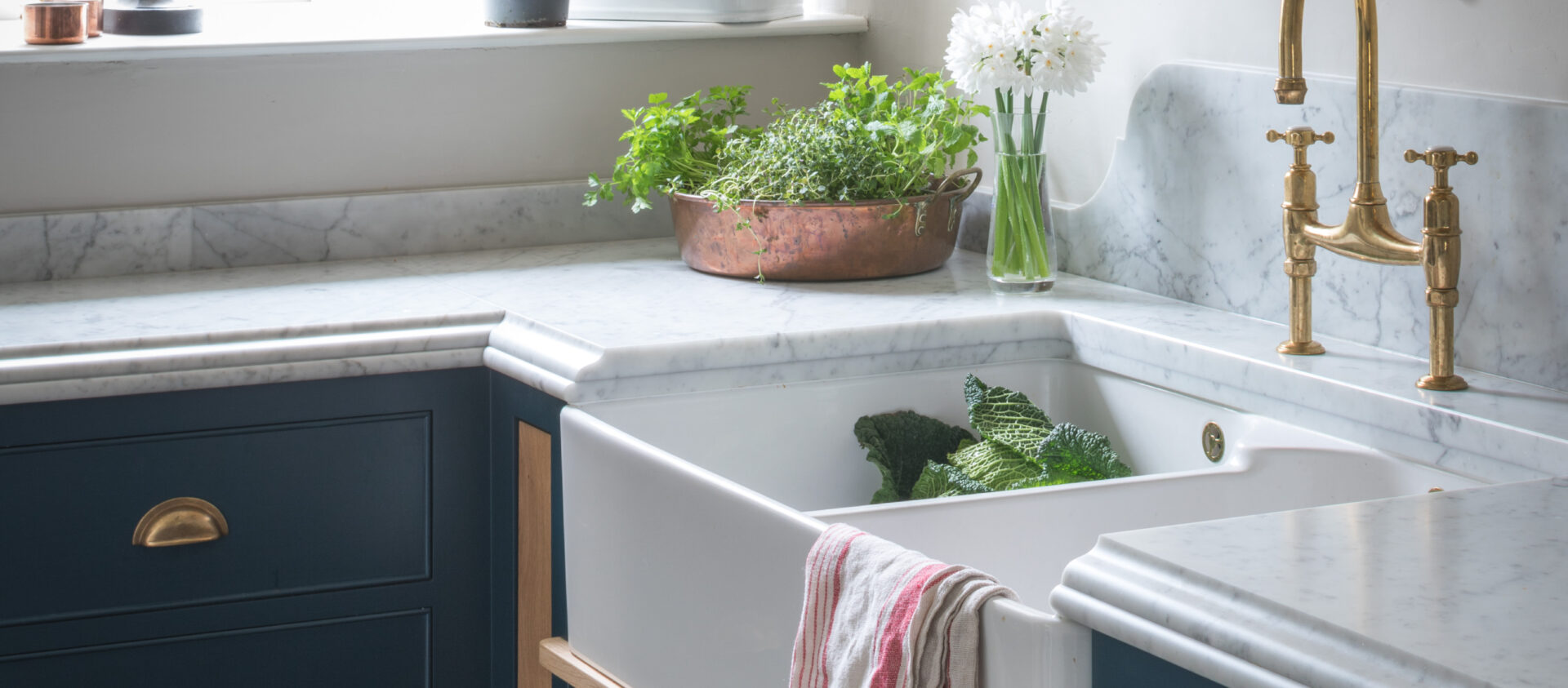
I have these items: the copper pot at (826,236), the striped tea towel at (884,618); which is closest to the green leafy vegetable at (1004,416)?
the copper pot at (826,236)

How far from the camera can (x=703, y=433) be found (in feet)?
5.10

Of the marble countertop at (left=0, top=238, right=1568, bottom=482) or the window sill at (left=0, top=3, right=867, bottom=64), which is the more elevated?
the window sill at (left=0, top=3, right=867, bottom=64)

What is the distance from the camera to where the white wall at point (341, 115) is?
1943 millimetres

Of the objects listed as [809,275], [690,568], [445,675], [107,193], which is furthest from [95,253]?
[690,568]

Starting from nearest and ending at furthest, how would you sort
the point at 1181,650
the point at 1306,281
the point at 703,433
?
the point at 1181,650 < the point at 1306,281 < the point at 703,433

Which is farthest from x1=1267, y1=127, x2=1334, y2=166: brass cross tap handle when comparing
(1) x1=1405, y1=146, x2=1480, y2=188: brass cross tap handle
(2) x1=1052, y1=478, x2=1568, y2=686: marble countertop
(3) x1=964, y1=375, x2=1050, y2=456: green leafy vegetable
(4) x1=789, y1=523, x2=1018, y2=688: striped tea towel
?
(4) x1=789, y1=523, x2=1018, y2=688: striped tea towel

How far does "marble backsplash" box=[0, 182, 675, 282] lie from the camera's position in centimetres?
194

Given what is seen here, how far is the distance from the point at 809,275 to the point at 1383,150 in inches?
26.3

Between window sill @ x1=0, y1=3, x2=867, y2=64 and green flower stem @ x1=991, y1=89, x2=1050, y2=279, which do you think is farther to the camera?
window sill @ x1=0, y1=3, x2=867, y2=64

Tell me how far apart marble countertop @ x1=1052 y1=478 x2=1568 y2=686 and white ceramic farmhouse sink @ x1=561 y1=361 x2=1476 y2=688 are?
0.19ft

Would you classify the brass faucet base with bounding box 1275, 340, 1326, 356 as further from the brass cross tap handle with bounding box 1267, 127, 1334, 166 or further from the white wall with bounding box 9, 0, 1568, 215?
the white wall with bounding box 9, 0, 1568, 215

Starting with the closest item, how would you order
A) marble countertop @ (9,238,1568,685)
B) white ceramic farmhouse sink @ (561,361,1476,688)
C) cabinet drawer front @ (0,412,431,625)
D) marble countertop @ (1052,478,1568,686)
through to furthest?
1. marble countertop @ (1052,478,1568,686)
2. marble countertop @ (9,238,1568,685)
3. white ceramic farmhouse sink @ (561,361,1476,688)
4. cabinet drawer front @ (0,412,431,625)

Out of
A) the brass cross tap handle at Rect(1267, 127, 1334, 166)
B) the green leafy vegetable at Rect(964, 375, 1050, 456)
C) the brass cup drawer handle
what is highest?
the brass cross tap handle at Rect(1267, 127, 1334, 166)

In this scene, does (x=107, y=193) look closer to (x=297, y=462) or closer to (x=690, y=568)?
(x=297, y=462)
